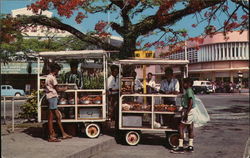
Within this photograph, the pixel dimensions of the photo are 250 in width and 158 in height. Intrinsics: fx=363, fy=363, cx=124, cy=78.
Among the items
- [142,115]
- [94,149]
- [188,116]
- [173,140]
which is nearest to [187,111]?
[188,116]

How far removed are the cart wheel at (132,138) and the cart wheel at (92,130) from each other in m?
0.73

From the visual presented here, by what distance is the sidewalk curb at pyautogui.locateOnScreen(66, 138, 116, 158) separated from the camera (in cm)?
679

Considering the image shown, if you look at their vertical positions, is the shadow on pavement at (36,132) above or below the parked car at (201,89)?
below

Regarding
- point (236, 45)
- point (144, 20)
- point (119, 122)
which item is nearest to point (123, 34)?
point (144, 20)

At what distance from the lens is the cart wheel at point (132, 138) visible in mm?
8591

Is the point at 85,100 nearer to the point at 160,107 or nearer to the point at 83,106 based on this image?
the point at 83,106

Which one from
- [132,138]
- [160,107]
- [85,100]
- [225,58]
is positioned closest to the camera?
[160,107]

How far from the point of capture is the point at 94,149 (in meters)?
7.64

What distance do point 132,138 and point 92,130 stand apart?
1.00 meters

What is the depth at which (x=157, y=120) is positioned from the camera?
8.77 m

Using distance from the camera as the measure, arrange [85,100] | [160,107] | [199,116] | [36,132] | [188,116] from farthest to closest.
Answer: [36,132], [85,100], [160,107], [199,116], [188,116]

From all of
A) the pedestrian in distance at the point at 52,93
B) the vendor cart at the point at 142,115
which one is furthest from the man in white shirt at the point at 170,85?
the pedestrian in distance at the point at 52,93

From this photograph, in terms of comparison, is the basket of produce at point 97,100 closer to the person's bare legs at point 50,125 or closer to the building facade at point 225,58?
the person's bare legs at point 50,125

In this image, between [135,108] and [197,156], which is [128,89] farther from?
[197,156]
